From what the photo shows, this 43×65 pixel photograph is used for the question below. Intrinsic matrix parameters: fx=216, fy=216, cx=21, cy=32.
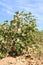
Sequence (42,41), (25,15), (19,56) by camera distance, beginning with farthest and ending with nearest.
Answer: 1. (42,41)
2. (25,15)
3. (19,56)

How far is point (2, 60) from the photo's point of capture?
7863 mm

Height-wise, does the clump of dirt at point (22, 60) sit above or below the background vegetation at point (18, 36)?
below

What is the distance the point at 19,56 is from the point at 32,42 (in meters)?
1.05

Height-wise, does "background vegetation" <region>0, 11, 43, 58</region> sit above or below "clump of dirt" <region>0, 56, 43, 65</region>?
above

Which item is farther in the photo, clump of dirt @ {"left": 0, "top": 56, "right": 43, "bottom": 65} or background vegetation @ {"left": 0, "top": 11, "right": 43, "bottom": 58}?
background vegetation @ {"left": 0, "top": 11, "right": 43, "bottom": 58}

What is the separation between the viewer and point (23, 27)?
8906 mm

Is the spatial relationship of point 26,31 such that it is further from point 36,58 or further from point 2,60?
point 2,60

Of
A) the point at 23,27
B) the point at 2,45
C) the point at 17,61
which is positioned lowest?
the point at 17,61

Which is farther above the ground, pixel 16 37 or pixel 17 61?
pixel 16 37

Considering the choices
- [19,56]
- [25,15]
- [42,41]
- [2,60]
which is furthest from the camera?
[42,41]

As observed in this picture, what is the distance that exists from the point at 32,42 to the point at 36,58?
0.92 meters

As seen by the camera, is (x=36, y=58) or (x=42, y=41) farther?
(x=42, y=41)

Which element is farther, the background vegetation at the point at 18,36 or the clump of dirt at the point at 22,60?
the background vegetation at the point at 18,36

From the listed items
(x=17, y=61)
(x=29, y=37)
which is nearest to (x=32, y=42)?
(x=29, y=37)
